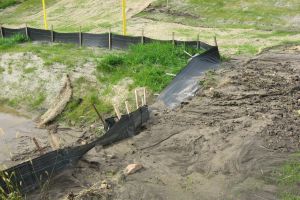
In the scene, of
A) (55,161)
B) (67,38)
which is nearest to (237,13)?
(67,38)

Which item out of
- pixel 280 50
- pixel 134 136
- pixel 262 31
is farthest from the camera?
pixel 262 31

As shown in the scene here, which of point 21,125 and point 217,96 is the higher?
point 217,96

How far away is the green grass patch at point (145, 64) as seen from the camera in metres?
15.5

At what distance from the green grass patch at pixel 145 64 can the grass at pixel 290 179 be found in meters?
6.40

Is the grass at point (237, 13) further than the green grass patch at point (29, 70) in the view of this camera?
Yes

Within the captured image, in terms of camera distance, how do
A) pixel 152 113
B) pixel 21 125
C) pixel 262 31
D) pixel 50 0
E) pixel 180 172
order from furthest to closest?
1. pixel 50 0
2. pixel 262 31
3. pixel 21 125
4. pixel 152 113
5. pixel 180 172

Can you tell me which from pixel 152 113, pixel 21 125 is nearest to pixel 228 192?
pixel 152 113

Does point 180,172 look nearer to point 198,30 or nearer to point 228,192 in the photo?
point 228,192

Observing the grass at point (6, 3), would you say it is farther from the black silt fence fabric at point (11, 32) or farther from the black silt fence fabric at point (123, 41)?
the black silt fence fabric at point (123, 41)

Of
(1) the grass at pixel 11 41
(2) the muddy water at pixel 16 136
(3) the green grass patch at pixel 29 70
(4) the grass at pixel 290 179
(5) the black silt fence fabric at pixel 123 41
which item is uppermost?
(5) the black silt fence fabric at pixel 123 41

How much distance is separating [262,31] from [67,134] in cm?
1265

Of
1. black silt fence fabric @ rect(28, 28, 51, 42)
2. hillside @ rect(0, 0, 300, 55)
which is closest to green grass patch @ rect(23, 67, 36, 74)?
black silt fence fabric @ rect(28, 28, 51, 42)

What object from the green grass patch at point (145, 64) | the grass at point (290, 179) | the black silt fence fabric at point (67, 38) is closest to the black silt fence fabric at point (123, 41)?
the green grass patch at point (145, 64)

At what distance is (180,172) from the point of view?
9.85 m
